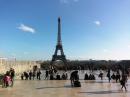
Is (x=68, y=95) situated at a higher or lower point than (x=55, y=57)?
lower

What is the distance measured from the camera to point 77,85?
29.1 metres

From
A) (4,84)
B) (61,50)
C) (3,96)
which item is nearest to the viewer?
(3,96)

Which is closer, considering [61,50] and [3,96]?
[3,96]

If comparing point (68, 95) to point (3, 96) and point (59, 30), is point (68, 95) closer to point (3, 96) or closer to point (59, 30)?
point (3, 96)

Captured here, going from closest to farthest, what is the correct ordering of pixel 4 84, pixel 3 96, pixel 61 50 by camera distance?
1. pixel 3 96
2. pixel 4 84
3. pixel 61 50

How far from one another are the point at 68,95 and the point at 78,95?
2.19ft

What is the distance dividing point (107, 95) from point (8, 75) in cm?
984

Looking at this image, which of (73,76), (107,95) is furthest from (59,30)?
(107,95)

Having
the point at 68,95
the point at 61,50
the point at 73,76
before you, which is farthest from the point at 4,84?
the point at 61,50

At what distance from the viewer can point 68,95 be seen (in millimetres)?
22141

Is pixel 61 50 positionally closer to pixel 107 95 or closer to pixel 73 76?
pixel 73 76

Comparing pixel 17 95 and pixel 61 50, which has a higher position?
pixel 61 50

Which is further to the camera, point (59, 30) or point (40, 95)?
point (59, 30)

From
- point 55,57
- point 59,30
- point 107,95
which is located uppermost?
point 59,30
